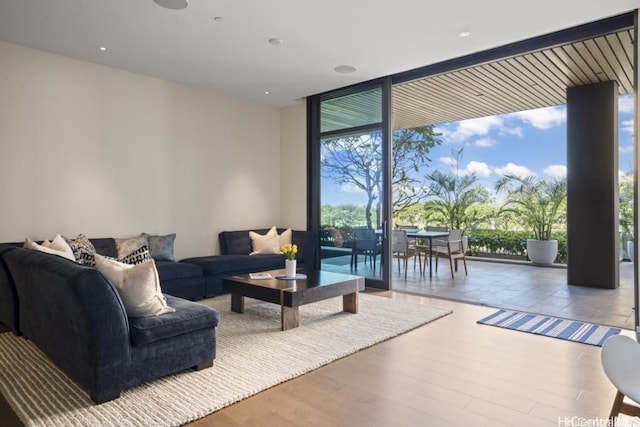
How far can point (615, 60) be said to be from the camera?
5.21 m

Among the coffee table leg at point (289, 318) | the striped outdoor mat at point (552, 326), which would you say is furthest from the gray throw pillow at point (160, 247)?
the striped outdoor mat at point (552, 326)

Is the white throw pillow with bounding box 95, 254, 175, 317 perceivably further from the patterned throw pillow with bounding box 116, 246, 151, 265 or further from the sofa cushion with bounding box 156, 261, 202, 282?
the sofa cushion with bounding box 156, 261, 202, 282

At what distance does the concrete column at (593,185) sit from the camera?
19.6ft

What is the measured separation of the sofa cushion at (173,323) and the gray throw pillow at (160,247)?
2.31m

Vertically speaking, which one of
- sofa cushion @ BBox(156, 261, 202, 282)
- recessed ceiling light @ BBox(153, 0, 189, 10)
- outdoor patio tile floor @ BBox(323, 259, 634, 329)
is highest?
recessed ceiling light @ BBox(153, 0, 189, 10)

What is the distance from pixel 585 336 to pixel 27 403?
4474 mm

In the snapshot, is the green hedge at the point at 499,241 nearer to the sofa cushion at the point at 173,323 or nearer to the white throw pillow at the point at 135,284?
the sofa cushion at the point at 173,323

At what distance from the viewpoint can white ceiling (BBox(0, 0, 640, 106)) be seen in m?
3.60

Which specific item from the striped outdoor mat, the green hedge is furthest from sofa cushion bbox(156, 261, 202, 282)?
the green hedge

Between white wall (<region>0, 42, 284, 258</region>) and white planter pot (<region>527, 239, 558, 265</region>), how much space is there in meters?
5.18

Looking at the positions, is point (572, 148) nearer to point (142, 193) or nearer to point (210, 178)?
point (210, 178)

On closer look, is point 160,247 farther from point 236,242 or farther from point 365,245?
point 365,245

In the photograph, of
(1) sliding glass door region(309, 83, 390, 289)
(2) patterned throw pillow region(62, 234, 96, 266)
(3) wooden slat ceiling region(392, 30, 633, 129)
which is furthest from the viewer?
(1) sliding glass door region(309, 83, 390, 289)

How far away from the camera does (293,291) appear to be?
3855 millimetres
